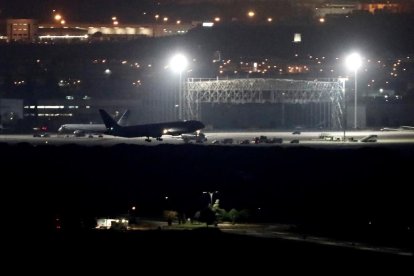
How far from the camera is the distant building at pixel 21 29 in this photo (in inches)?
6698

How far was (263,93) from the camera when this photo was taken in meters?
119

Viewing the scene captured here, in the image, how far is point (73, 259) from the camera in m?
37.2

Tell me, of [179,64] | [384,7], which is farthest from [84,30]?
[179,64]

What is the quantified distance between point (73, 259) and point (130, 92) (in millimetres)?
97416

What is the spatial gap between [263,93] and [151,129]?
885 inches

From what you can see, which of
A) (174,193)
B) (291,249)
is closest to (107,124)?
(174,193)

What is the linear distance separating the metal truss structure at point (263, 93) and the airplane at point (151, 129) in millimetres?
13786

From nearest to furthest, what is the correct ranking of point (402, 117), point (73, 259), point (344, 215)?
point (73, 259) < point (344, 215) < point (402, 117)

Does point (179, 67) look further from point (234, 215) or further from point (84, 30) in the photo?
point (234, 215)

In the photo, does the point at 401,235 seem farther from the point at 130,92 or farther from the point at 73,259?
the point at 130,92

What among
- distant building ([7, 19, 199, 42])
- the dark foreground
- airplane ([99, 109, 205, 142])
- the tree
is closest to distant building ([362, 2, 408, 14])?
distant building ([7, 19, 199, 42])

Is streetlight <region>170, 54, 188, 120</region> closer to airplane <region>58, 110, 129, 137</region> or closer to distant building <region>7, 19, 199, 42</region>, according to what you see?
airplane <region>58, 110, 129, 137</region>

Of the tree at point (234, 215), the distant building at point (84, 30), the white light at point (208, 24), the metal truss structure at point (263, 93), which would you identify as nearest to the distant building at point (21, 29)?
the distant building at point (84, 30)

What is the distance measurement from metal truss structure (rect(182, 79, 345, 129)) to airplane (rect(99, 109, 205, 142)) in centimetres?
1379
